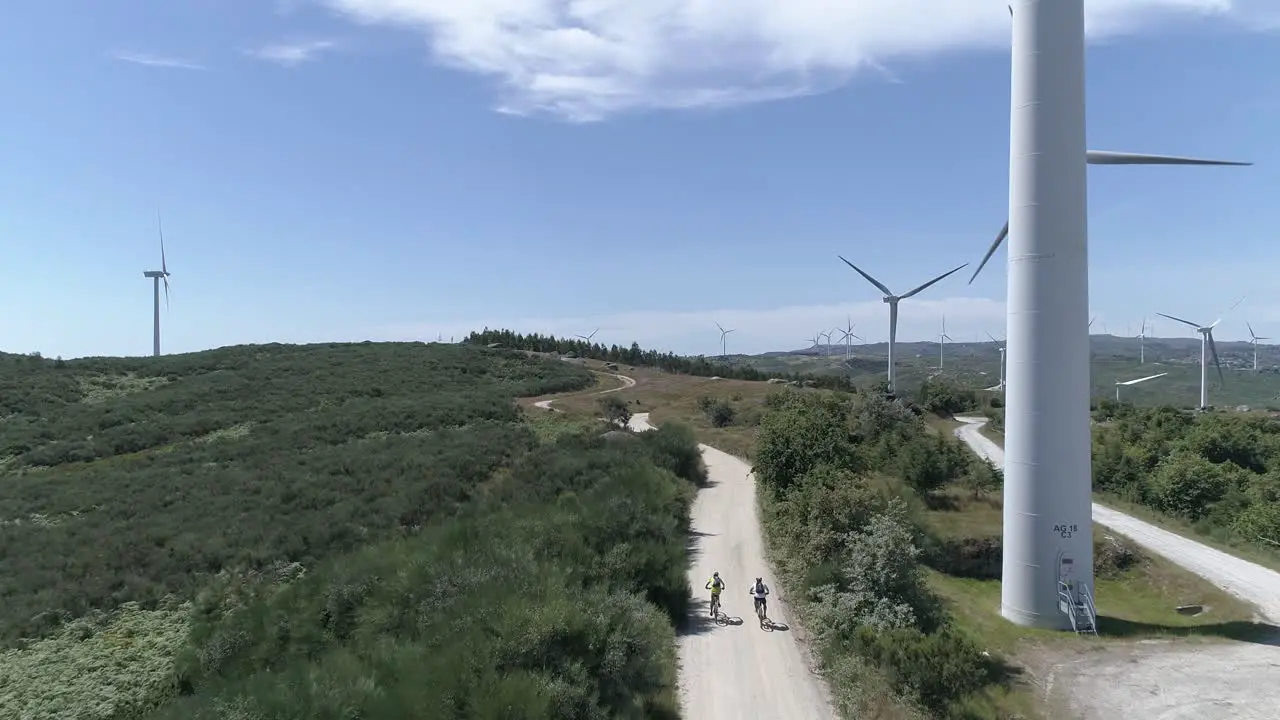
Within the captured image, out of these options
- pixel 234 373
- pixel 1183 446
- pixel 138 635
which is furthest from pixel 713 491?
pixel 234 373

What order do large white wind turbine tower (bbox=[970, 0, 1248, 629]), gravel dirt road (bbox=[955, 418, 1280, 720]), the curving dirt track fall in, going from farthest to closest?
the curving dirt track
large white wind turbine tower (bbox=[970, 0, 1248, 629])
gravel dirt road (bbox=[955, 418, 1280, 720])

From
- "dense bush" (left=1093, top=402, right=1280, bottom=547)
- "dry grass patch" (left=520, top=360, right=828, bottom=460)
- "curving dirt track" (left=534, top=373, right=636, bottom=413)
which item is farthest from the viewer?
"curving dirt track" (left=534, top=373, right=636, bottom=413)

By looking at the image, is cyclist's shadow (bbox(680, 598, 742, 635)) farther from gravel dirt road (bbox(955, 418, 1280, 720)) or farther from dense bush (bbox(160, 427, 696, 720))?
gravel dirt road (bbox(955, 418, 1280, 720))

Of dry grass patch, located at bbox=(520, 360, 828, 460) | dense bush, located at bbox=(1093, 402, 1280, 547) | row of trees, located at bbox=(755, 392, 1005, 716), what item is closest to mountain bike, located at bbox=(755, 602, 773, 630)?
row of trees, located at bbox=(755, 392, 1005, 716)

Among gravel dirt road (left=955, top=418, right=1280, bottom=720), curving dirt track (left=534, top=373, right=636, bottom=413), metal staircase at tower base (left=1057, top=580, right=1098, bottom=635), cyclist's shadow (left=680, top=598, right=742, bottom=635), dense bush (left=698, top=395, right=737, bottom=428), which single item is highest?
curving dirt track (left=534, top=373, right=636, bottom=413)

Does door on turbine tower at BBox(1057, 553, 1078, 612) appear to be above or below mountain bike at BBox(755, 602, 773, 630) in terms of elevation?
above

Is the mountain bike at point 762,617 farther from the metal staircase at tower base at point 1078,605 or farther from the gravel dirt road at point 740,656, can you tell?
the metal staircase at tower base at point 1078,605

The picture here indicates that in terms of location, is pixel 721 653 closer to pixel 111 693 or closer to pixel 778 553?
pixel 778 553

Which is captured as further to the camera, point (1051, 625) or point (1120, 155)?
point (1120, 155)
